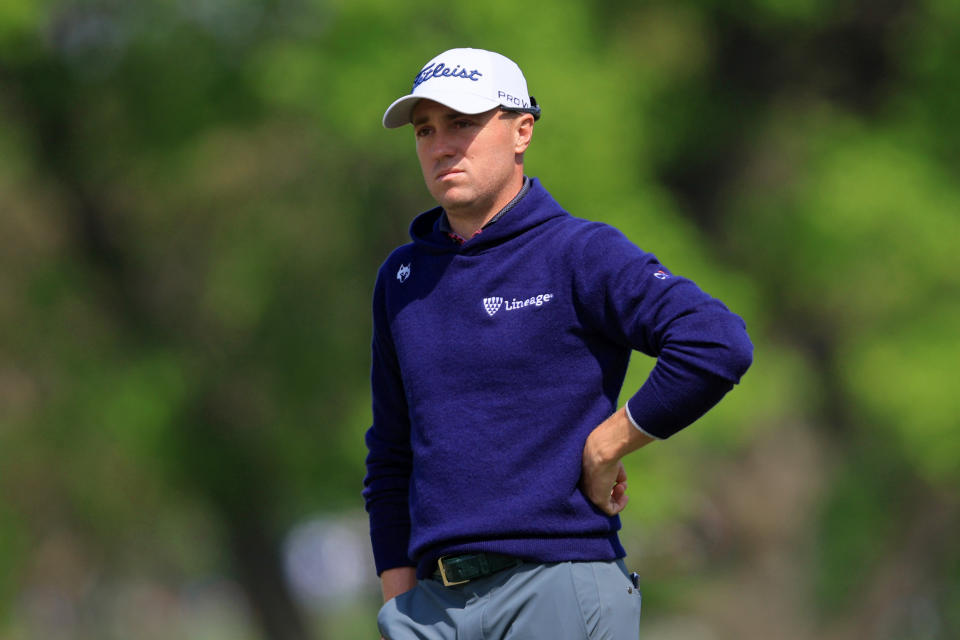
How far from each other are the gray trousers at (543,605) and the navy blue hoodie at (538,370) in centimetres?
5

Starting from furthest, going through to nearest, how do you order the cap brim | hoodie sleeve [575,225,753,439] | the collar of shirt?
the collar of shirt
the cap brim
hoodie sleeve [575,225,753,439]

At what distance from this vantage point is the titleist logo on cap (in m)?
3.44

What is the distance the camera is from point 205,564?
1454 inches

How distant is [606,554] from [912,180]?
34.0ft

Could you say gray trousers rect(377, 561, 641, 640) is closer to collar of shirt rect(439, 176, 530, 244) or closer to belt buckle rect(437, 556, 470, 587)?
belt buckle rect(437, 556, 470, 587)

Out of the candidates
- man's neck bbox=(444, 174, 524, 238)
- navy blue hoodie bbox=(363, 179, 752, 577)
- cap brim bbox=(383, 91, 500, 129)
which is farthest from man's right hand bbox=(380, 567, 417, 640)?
cap brim bbox=(383, 91, 500, 129)

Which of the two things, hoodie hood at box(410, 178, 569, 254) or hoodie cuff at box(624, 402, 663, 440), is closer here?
hoodie cuff at box(624, 402, 663, 440)

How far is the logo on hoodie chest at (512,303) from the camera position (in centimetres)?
338

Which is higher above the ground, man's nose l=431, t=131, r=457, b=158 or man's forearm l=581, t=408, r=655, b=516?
man's nose l=431, t=131, r=457, b=158

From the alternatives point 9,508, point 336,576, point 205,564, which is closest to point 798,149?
point 9,508

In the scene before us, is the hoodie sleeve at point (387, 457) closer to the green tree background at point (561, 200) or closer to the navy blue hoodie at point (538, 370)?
the navy blue hoodie at point (538, 370)

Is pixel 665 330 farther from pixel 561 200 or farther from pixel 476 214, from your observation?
pixel 561 200

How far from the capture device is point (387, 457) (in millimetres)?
3828

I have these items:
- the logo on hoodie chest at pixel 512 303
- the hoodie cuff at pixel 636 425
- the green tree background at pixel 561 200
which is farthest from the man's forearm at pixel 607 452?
the green tree background at pixel 561 200
